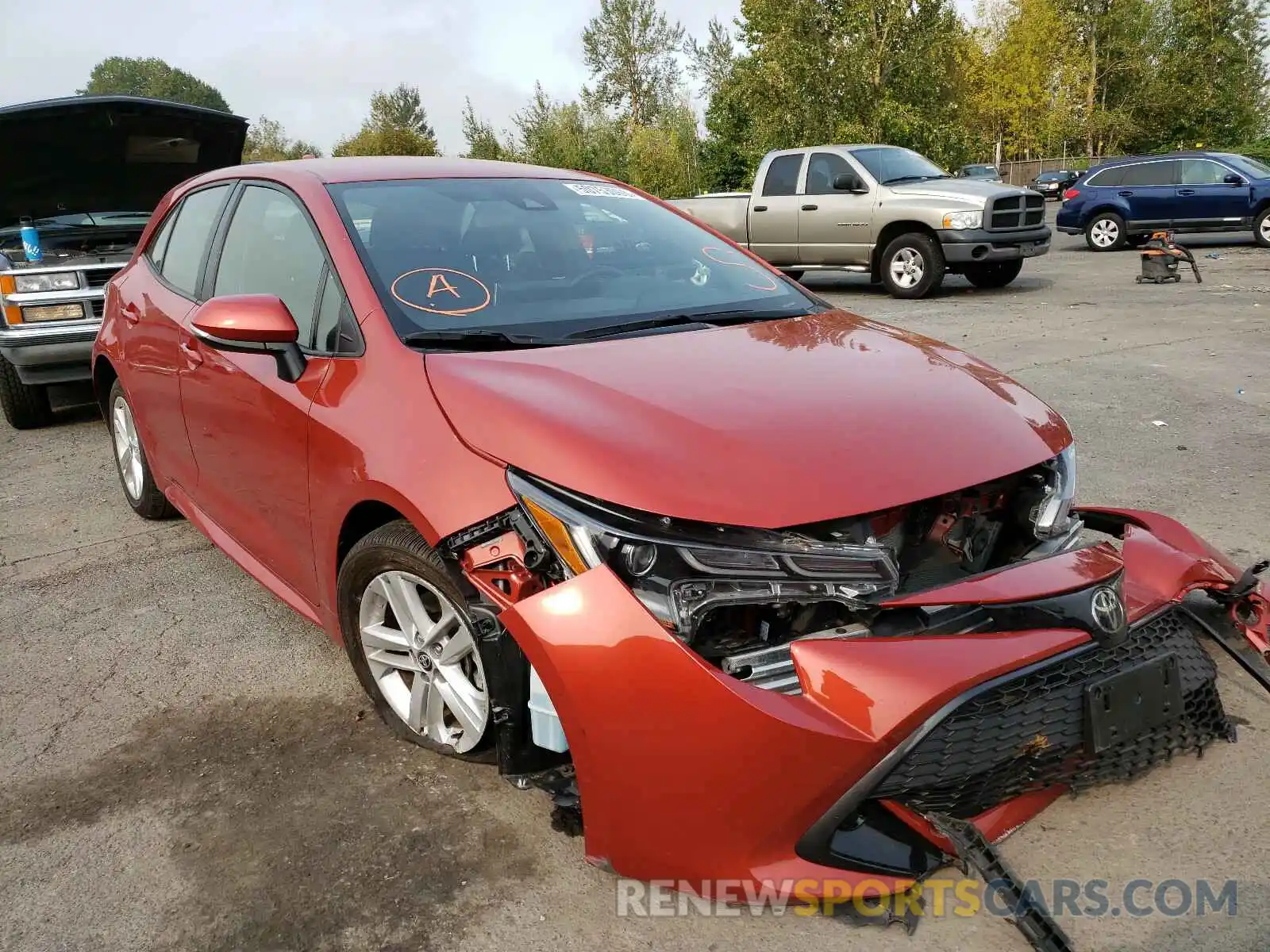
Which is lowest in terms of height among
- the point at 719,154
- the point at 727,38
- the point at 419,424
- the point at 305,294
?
the point at 419,424

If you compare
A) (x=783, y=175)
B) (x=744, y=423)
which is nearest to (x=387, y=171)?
(x=744, y=423)

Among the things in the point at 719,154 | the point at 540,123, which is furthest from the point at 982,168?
the point at 540,123

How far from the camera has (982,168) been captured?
33.2m

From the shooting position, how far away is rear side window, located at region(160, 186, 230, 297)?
12.7 ft

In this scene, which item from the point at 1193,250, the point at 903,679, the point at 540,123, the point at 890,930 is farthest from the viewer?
the point at 540,123

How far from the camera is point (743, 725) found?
6.05 ft

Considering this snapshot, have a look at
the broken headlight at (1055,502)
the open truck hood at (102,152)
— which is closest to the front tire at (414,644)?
the broken headlight at (1055,502)

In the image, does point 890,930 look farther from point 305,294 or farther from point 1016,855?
point 305,294

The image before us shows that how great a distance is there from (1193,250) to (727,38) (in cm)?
3725

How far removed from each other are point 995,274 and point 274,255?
1145 centimetres

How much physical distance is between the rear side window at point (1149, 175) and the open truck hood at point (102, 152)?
14980 millimetres

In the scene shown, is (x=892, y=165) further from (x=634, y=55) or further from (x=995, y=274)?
(x=634, y=55)

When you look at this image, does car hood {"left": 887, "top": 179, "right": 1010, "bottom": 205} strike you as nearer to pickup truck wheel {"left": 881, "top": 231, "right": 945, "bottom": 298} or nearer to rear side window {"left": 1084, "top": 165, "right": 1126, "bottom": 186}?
pickup truck wheel {"left": 881, "top": 231, "right": 945, "bottom": 298}

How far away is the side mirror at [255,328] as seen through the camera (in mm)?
2734
